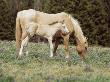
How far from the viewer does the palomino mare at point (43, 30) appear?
→ 660 inches

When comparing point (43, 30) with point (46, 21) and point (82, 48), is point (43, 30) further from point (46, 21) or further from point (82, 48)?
point (82, 48)

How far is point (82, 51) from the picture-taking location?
17.4 metres

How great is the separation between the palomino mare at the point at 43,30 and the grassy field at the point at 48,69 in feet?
1.86

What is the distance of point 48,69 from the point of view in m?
14.1

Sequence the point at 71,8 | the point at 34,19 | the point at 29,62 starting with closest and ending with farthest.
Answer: the point at 29,62, the point at 34,19, the point at 71,8

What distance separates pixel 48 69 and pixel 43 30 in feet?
10.3

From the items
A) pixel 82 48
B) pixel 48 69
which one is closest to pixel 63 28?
pixel 82 48

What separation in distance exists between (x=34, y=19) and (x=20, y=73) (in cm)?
459

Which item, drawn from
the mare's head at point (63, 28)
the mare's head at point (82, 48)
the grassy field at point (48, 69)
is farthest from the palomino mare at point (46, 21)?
the grassy field at point (48, 69)

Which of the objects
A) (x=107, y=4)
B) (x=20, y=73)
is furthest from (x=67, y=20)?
(x=107, y=4)

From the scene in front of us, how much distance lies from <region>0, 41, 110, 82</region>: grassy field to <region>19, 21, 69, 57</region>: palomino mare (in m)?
0.57

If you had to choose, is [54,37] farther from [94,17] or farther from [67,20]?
[94,17]

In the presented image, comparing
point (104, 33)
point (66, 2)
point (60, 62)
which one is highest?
point (60, 62)

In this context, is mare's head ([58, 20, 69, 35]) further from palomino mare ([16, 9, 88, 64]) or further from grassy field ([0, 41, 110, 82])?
grassy field ([0, 41, 110, 82])
